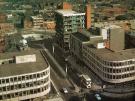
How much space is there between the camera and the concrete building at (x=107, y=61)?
2611 inches

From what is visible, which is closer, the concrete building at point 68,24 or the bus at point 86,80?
the bus at point 86,80

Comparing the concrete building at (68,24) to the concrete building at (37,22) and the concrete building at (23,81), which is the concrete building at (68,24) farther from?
the concrete building at (37,22)

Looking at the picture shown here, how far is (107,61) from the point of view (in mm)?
66562

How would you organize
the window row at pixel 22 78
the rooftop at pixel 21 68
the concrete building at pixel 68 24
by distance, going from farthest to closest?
the concrete building at pixel 68 24
the rooftop at pixel 21 68
the window row at pixel 22 78

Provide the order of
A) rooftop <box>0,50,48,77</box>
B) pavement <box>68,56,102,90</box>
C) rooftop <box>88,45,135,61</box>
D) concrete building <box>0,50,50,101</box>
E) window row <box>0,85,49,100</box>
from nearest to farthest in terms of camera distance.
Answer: concrete building <box>0,50,50,101</box> → window row <box>0,85,49,100</box> → rooftop <box>0,50,48,77</box> → rooftop <box>88,45,135,61</box> → pavement <box>68,56,102,90</box>

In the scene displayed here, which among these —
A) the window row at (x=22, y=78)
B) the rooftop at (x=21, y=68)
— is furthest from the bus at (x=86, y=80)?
the window row at (x=22, y=78)

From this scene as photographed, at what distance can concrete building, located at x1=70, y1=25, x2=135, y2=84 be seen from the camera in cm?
6631

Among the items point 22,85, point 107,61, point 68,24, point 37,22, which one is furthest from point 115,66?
point 37,22

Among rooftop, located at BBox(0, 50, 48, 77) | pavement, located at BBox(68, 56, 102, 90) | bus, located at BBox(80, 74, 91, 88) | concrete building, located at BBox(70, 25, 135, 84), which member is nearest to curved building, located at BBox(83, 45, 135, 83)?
concrete building, located at BBox(70, 25, 135, 84)

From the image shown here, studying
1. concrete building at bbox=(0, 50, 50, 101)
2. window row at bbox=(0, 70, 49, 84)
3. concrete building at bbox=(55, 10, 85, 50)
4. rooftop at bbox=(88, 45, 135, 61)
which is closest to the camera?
window row at bbox=(0, 70, 49, 84)

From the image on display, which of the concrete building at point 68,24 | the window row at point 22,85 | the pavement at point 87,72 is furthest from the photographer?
the concrete building at point 68,24

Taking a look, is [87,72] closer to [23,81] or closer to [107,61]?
→ [107,61]

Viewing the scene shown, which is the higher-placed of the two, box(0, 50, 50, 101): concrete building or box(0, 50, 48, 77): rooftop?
box(0, 50, 48, 77): rooftop

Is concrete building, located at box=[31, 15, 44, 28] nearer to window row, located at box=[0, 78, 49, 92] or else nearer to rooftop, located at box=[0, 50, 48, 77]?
rooftop, located at box=[0, 50, 48, 77]
